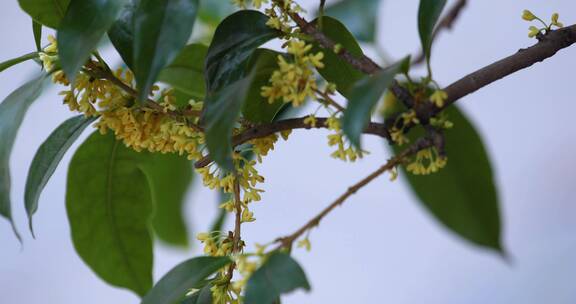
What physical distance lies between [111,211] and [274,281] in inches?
12.4

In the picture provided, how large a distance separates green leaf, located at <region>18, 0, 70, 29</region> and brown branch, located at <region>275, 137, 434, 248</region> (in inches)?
8.8

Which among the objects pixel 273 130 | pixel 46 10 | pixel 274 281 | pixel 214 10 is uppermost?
pixel 214 10

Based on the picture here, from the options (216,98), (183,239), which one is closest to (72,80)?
(216,98)

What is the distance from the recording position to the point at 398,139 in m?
0.46

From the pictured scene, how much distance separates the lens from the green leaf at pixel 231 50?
48 cm

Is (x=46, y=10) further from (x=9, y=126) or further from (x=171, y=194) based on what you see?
(x=171, y=194)

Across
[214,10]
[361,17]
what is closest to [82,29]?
[361,17]

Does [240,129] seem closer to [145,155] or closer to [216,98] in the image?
[216,98]

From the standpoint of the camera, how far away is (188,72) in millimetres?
663

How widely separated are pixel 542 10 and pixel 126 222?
161cm

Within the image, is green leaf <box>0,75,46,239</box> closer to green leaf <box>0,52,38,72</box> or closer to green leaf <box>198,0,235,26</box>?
green leaf <box>0,52,38,72</box>

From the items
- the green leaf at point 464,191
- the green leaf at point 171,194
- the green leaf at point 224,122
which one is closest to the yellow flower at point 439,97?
the green leaf at point 224,122

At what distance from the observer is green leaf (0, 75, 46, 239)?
17.6 inches

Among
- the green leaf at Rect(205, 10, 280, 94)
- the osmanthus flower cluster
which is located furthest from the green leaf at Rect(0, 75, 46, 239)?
the green leaf at Rect(205, 10, 280, 94)
